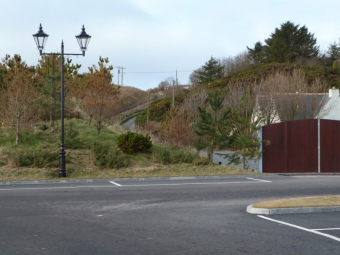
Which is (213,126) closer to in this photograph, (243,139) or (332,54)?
(243,139)

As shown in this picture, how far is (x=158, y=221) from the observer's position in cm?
1180

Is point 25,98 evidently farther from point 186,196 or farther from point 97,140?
point 186,196

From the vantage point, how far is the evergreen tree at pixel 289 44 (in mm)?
73625

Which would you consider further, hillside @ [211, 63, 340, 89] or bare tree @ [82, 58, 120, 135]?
hillside @ [211, 63, 340, 89]

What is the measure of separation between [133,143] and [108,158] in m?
1.77

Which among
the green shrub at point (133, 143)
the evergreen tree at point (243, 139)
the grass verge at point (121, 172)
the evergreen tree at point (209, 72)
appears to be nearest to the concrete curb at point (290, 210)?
the grass verge at point (121, 172)

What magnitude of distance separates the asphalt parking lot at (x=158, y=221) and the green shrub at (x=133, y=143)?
614cm

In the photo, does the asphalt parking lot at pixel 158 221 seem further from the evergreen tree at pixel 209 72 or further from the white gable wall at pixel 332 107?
the evergreen tree at pixel 209 72

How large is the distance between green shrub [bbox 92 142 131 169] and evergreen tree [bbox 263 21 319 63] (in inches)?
2048

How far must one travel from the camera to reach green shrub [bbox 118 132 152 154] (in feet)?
84.9

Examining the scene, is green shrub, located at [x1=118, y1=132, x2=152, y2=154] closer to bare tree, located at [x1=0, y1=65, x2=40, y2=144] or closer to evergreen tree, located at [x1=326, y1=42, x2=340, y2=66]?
bare tree, located at [x1=0, y1=65, x2=40, y2=144]

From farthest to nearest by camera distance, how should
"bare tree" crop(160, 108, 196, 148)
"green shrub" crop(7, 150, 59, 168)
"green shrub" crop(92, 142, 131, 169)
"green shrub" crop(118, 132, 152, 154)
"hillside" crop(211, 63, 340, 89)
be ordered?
1. "hillside" crop(211, 63, 340, 89)
2. "bare tree" crop(160, 108, 196, 148)
3. "green shrub" crop(118, 132, 152, 154)
4. "green shrub" crop(92, 142, 131, 169)
5. "green shrub" crop(7, 150, 59, 168)

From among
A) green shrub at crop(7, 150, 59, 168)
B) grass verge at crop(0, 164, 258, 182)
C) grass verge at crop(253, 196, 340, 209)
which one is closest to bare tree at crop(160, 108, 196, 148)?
grass verge at crop(0, 164, 258, 182)

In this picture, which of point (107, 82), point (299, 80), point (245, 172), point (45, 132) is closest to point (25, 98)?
point (45, 132)
